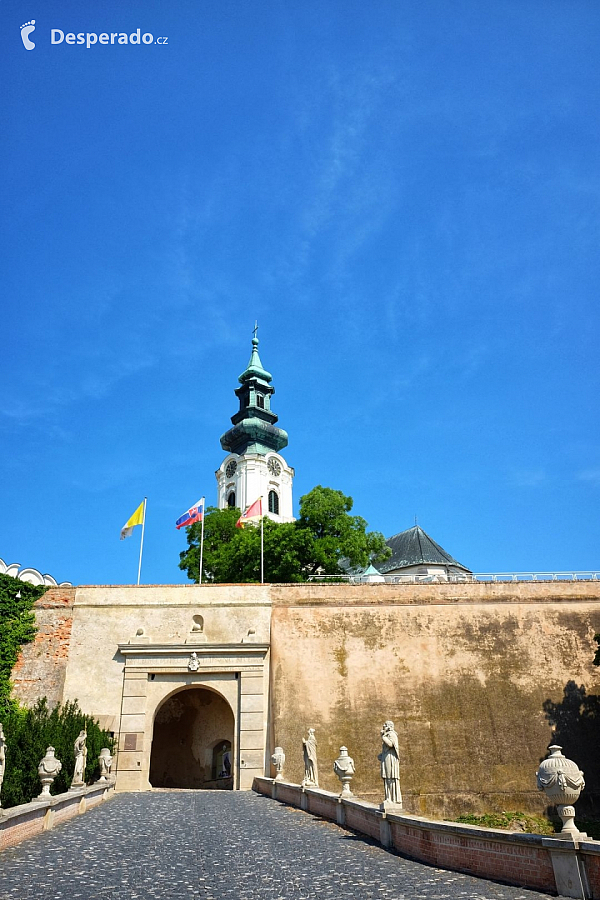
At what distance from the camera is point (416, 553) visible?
61688mm

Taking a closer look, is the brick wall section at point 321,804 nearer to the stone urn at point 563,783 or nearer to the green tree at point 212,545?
the stone urn at point 563,783

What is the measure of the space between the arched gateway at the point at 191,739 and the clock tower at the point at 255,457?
1305 inches

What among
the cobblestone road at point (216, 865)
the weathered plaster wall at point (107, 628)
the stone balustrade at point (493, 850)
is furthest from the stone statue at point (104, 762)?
the stone balustrade at point (493, 850)

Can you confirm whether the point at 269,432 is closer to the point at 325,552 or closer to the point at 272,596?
the point at 325,552

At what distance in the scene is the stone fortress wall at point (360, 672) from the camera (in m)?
25.9

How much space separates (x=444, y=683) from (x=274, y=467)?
4408 centimetres

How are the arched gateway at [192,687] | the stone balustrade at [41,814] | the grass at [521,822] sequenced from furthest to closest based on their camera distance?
the arched gateway at [192,687] → the grass at [521,822] → the stone balustrade at [41,814]

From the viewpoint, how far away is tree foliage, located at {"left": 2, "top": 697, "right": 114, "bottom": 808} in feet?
51.5

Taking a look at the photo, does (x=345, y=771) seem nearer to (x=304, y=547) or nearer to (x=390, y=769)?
(x=390, y=769)

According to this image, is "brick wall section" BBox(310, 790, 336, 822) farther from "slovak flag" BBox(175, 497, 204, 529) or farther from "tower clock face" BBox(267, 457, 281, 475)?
"tower clock face" BBox(267, 457, 281, 475)

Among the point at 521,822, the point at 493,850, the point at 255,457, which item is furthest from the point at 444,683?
the point at 255,457

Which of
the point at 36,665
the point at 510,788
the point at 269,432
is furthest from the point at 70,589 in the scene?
the point at 269,432

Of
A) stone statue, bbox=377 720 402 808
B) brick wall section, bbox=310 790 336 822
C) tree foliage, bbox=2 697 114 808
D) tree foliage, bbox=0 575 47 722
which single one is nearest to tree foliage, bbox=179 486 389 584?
tree foliage, bbox=0 575 47 722

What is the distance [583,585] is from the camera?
102 ft
